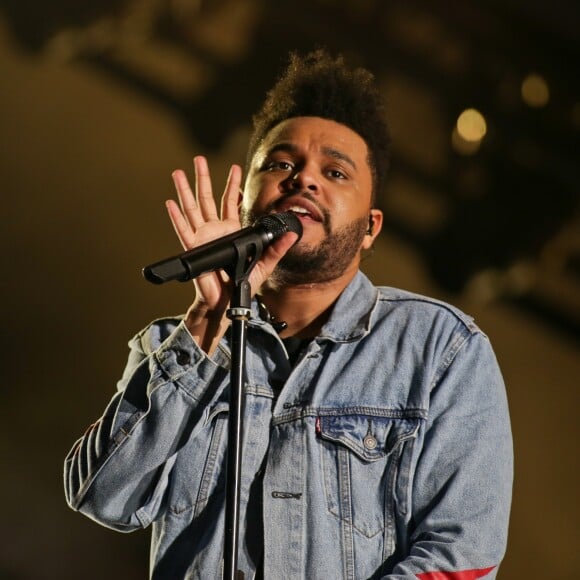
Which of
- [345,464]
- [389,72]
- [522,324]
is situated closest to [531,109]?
[389,72]

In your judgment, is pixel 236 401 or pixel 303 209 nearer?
pixel 236 401

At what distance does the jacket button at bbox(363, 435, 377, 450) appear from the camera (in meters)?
1.85

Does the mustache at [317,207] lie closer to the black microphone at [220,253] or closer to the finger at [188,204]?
the finger at [188,204]

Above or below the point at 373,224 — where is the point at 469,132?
above

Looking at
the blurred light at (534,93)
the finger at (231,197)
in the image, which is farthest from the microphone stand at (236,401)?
the blurred light at (534,93)

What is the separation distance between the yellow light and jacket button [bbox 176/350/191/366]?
156 centimetres

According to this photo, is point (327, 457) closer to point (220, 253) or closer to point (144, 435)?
point (144, 435)

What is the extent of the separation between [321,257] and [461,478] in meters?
0.62

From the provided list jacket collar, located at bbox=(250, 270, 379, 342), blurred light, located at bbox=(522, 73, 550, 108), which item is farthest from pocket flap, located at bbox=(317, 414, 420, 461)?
blurred light, located at bbox=(522, 73, 550, 108)

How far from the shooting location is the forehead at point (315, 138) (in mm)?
2182

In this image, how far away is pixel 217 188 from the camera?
3043 millimetres

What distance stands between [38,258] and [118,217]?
0.30 meters

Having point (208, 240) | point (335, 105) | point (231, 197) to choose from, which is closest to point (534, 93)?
point (335, 105)

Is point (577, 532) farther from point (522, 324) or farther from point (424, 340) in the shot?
point (424, 340)
